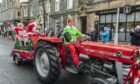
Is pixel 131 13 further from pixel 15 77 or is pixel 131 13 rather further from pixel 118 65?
pixel 118 65

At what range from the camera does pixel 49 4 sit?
1570 inches

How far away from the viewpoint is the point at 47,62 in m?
7.96

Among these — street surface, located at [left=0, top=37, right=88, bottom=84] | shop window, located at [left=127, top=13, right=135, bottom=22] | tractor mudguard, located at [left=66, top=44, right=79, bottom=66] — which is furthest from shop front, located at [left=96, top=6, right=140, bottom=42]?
tractor mudguard, located at [left=66, top=44, right=79, bottom=66]

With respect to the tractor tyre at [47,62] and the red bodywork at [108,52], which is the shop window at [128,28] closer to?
the tractor tyre at [47,62]

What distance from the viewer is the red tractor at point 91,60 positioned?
5.52m

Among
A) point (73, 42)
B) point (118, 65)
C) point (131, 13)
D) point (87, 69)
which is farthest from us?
point (131, 13)

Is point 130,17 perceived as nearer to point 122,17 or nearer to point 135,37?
point 122,17

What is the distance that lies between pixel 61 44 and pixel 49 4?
32.7m

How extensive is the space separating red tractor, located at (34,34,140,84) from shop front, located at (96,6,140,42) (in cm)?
1442

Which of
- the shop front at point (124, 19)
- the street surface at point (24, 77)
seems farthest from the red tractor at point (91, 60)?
the shop front at point (124, 19)

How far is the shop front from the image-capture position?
21547 millimetres

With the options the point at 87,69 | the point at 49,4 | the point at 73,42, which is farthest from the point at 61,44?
the point at 49,4

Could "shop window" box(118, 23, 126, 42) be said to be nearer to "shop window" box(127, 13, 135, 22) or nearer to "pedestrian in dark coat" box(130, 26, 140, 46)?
"shop window" box(127, 13, 135, 22)

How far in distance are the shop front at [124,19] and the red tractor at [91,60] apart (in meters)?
14.4
